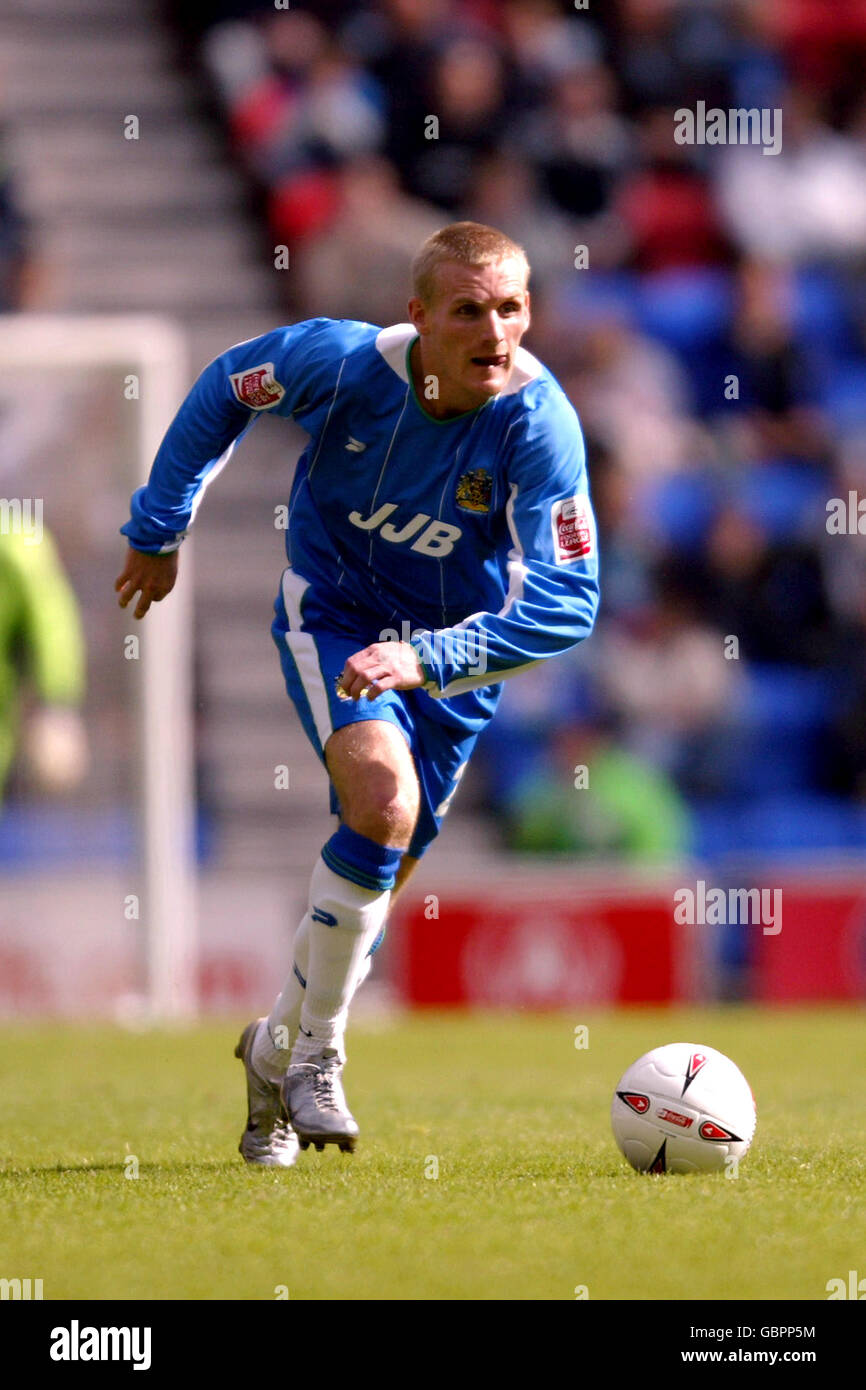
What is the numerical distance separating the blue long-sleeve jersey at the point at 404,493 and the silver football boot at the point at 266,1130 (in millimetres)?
1228

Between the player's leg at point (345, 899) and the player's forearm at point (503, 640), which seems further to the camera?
the player's leg at point (345, 899)

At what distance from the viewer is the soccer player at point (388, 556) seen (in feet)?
17.1

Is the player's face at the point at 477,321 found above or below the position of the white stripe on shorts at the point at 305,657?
above

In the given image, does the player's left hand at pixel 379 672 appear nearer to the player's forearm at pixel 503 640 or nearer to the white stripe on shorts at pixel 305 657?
the player's forearm at pixel 503 640

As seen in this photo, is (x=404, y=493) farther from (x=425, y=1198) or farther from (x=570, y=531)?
(x=425, y=1198)

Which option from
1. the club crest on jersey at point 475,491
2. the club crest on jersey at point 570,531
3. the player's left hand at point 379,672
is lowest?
the player's left hand at point 379,672

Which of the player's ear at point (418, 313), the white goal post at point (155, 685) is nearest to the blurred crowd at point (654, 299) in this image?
the white goal post at point (155, 685)

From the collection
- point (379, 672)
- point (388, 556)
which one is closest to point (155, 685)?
point (388, 556)

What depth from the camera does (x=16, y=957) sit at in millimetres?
11766

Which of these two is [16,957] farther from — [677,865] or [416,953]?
[677,865]

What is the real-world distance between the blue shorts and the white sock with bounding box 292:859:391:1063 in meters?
0.31

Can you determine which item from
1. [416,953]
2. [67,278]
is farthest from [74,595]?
[67,278]

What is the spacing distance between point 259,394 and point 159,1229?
2236 mm

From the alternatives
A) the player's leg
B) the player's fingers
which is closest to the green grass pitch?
the player's leg
